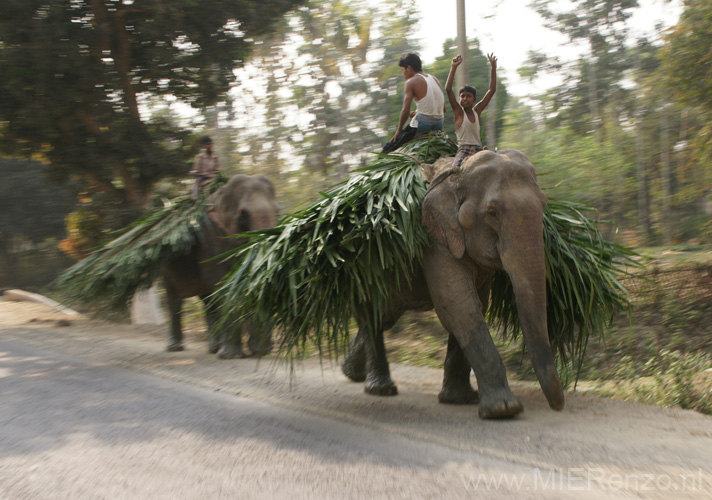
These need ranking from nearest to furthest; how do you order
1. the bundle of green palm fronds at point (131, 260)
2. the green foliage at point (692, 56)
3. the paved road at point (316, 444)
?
the paved road at point (316, 444) → the bundle of green palm fronds at point (131, 260) → the green foliage at point (692, 56)

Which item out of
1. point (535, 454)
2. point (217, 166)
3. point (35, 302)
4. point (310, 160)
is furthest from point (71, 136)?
point (310, 160)

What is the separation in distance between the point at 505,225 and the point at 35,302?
17.0 metres

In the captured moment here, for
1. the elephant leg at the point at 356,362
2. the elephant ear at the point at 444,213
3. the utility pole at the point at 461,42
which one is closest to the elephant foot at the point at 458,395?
the elephant ear at the point at 444,213

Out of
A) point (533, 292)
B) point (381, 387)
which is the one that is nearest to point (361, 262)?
point (533, 292)

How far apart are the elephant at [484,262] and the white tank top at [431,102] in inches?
46.9

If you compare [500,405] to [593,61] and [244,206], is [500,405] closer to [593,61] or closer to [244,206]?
[244,206]

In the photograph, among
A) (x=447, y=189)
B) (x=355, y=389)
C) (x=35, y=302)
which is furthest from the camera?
A: (x=35, y=302)

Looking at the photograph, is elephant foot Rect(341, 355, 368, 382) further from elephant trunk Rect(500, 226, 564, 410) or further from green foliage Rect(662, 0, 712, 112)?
green foliage Rect(662, 0, 712, 112)

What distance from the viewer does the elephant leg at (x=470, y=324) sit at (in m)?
5.10

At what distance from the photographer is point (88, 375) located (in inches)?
295

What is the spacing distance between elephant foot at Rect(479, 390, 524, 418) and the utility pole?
5.30 metres

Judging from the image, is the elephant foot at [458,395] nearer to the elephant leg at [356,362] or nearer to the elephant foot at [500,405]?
the elephant foot at [500,405]

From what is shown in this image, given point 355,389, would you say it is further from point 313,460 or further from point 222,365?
point 313,460

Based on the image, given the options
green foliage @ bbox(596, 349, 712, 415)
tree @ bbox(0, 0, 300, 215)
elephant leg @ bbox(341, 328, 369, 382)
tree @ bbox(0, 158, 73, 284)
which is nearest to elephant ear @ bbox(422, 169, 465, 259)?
elephant leg @ bbox(341, 328, 369, 382)
